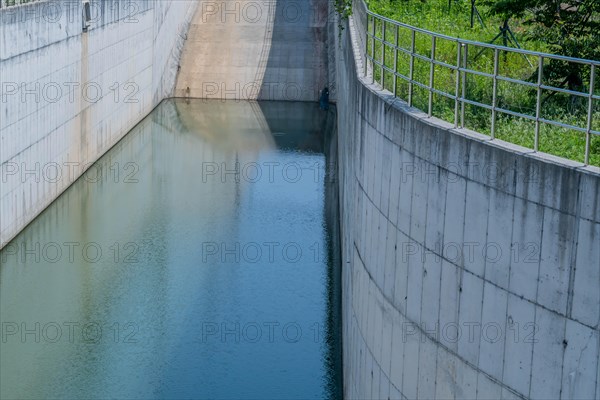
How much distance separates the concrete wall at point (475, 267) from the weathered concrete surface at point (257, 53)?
27.7m

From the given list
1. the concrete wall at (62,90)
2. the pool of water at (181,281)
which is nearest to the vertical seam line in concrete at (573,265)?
the pool of water at (181,281)

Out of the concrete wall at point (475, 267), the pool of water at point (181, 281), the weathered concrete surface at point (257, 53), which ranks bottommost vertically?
the pool of water at point (181, 281)

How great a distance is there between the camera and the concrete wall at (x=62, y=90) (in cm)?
2080

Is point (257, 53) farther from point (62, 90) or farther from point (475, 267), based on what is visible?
point (475, 267)

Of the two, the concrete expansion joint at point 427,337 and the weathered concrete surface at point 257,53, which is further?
the weathered concrete surface at point 257,53

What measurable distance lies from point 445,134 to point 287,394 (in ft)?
23.4

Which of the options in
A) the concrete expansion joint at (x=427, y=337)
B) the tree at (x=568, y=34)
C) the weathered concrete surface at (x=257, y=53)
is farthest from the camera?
the weathered concrete surface at (x=257, y=53)

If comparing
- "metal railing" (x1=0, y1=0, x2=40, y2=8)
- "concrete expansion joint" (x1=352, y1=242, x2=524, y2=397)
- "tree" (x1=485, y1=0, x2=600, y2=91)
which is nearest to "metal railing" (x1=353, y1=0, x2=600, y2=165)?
"tree" (x1=485, y1=0, x2=600, y2=91)

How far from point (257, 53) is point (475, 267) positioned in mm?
32145

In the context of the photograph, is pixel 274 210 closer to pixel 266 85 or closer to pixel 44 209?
pixel 44 209

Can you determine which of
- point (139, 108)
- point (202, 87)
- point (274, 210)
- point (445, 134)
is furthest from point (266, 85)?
point (445, 134)

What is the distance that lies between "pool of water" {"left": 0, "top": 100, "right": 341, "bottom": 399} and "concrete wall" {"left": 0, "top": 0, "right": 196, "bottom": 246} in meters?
0.64

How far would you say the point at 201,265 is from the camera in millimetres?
20094

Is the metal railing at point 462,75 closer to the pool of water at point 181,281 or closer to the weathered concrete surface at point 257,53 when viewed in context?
the pool of water at point 181,281
